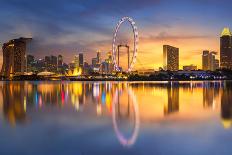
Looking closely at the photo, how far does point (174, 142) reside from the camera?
28.2 feet

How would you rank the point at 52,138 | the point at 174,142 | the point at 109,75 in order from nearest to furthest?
the point at 174,142 → the point at 52,138 → the point at 109,75

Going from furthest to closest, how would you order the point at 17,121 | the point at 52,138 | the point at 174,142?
1. the point at 17,121
2. the point at 52,138
3. the point at 174,142

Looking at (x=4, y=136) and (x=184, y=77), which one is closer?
(x=4, y=136)

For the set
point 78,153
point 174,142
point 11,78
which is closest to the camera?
point 78,153

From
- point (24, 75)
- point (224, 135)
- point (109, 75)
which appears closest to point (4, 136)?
point (224, 135)

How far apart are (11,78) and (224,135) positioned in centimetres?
19212

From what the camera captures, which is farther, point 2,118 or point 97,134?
point 2,118

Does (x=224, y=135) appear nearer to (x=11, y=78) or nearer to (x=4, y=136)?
(x=4, y=136)

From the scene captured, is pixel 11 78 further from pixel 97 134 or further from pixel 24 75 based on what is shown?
pixel 97 134

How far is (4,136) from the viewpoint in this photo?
9.27m

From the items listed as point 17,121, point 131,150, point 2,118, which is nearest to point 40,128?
point 17,121

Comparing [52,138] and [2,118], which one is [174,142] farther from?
[2,118]

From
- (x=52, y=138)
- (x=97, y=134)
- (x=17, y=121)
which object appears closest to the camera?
(x=52, y=138)

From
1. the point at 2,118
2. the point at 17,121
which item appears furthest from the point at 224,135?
the point at 2,118
